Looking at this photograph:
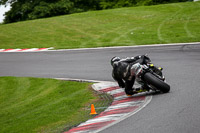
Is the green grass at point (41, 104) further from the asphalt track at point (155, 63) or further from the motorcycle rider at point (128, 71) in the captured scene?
the asphalt track at point (155, 63)

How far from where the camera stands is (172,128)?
582 centimetres

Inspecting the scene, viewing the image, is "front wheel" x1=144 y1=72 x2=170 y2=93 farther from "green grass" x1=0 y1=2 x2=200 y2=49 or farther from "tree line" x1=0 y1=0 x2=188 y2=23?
"tree line" x1=0 y1=0 x2=188 y2=23

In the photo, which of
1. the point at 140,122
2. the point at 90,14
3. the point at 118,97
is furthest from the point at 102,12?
the point at 140,122

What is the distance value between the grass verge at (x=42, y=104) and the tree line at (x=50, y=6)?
117 feet

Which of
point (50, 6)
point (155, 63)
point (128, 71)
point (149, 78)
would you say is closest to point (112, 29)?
point (155, 63)

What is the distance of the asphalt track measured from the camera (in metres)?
6.19

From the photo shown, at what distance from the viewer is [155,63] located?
45.3ft

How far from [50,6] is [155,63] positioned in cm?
3599

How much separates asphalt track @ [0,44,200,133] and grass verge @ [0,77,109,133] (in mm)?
1187

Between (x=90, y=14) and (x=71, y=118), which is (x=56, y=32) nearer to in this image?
(x=90, y=14)

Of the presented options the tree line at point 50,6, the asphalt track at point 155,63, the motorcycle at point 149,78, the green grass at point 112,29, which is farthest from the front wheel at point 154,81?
the tree line at point 50,6

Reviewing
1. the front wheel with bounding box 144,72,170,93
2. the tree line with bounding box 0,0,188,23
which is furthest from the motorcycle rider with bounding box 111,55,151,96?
the tree line with bounding box 0,0,188,23

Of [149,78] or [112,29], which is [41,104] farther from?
[112,29]

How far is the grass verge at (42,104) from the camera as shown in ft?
23.8
